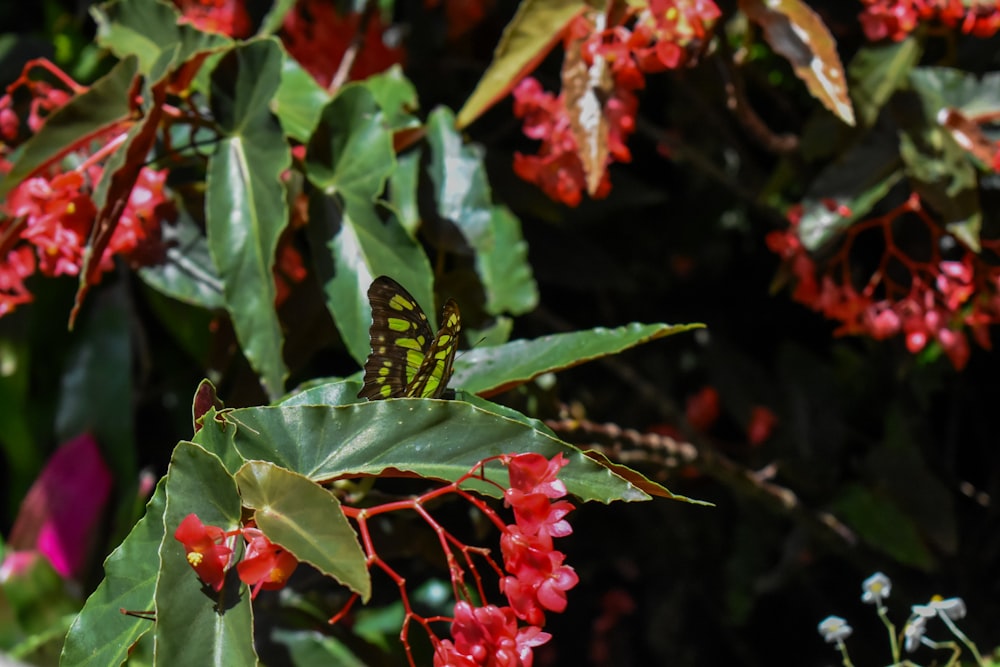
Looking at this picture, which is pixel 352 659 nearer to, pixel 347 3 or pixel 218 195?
pixel 218 195

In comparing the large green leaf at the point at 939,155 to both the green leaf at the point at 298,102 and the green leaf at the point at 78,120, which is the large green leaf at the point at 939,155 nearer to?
the green leaf at the point at 298,102

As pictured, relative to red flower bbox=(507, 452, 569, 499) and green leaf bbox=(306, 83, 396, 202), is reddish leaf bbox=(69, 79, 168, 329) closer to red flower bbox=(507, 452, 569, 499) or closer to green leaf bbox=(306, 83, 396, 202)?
green leaf bbox=(306, 83, 396, 202)

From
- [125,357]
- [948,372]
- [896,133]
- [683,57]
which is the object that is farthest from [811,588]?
[125,357]

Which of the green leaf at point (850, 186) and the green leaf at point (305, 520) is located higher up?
the green leaf at point (305, 520)

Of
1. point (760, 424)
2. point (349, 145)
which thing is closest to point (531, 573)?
point (349, 145)

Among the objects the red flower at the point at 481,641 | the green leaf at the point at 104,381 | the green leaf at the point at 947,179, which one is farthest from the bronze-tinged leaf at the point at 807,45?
the green leaf at the point at 104,381

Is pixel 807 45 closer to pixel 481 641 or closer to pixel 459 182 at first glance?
pixel 459 182
